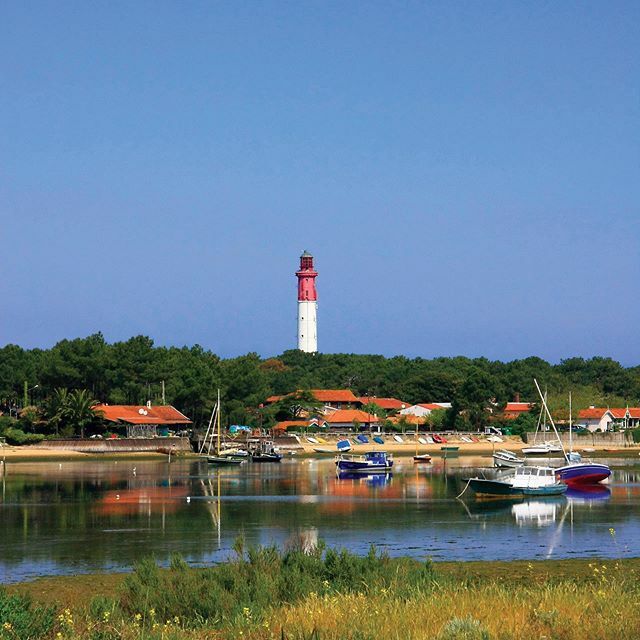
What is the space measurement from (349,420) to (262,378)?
16.7 meters

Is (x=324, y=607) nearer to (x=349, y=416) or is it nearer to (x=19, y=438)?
(x=19, y=438)

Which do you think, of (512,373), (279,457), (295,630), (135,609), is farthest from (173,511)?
(512,373)

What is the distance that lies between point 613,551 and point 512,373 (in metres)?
126

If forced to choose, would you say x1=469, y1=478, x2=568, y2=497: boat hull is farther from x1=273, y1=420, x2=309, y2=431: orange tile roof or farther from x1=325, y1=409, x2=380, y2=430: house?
x1=325, y1=409, x2=380, y2=430: house

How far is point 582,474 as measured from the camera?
71375 millimetres

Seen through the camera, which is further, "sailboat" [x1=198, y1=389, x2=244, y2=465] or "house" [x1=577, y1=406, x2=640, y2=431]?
"house" [x1=577, y1=406, x2=640, y2=431]

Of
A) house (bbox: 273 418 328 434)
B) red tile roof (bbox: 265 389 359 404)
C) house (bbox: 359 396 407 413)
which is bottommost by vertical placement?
house (bbox: 273 418 328 434)

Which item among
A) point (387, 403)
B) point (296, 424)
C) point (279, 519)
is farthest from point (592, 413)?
point (279, 519)

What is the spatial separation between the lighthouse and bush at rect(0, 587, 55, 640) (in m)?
176

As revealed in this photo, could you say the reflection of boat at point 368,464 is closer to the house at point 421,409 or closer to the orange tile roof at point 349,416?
the orange tile roof at point 349,416

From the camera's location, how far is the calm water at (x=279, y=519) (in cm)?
3778

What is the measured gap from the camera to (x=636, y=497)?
61750mm

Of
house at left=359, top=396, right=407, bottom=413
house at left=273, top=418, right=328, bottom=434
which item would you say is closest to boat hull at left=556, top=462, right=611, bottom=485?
house at left=273, top=418, right=328, bottom=434

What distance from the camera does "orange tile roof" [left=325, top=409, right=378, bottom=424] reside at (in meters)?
147
